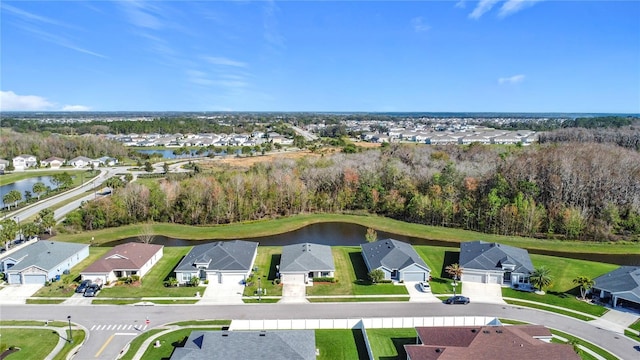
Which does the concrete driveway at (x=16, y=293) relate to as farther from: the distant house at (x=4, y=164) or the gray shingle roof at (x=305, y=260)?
the distant house at (x=4, y=164)

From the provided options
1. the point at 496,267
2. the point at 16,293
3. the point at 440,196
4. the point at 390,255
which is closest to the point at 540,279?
the point at 496,267

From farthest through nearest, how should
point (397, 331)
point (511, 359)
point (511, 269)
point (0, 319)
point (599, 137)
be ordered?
point (599, 137)
point (511, 269)
point (0, 319)
point (397, 331)
point (511, 359)

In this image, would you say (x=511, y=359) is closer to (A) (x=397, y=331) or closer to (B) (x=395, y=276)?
(A) (x=397, y=331)

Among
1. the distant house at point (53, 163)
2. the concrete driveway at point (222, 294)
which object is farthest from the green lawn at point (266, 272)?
the distant house at point (53, 163)

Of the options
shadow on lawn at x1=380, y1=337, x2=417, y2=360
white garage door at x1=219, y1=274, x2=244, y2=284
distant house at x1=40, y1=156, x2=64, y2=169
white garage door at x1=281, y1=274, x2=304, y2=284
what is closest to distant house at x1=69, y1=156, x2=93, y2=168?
distant house at x1=40, y1=156, x2=64, y2=169

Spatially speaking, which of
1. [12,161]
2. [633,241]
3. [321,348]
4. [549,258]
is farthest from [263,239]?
[12,161]

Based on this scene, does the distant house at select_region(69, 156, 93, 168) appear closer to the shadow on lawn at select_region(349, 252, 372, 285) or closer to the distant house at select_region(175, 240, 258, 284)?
the distant house at select_region(175, 240, 258, 284)

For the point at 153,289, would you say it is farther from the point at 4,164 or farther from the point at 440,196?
the point at 4,164
